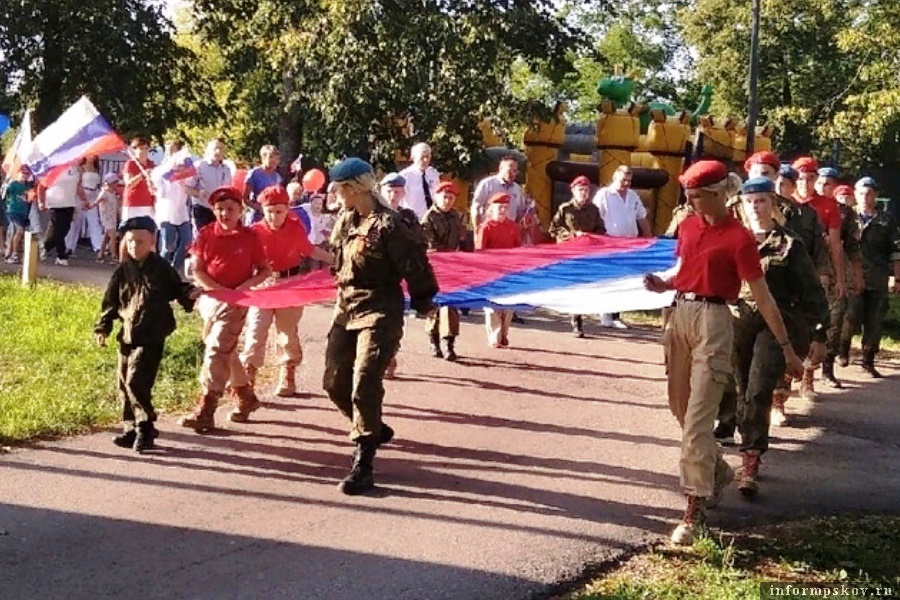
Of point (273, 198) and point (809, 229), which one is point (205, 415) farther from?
point (809, 229)

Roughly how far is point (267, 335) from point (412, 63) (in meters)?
12.6

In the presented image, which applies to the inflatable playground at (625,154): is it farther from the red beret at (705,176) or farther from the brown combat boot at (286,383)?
the red beret at (705,176)

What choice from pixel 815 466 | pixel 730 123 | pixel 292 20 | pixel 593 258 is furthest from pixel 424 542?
pixel 730 123

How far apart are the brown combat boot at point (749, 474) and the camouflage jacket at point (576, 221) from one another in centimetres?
572

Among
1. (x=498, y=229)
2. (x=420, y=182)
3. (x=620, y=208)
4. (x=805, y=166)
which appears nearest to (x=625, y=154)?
(x=620, y=208)

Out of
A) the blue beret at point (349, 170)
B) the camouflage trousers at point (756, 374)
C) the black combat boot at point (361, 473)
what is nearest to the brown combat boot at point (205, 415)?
the black combat boot at point (361, 473)

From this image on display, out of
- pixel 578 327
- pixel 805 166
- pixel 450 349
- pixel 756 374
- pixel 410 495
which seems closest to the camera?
pixel 410 495

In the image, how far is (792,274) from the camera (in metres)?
7.77

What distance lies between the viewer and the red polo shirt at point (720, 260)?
6527mm

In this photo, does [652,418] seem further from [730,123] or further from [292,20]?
[730,123]

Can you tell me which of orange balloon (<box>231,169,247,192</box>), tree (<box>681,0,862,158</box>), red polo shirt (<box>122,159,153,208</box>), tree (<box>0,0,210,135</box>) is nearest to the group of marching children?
orange balloon (<box>231,169,247,192</box>)

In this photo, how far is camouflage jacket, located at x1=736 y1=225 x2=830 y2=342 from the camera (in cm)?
775

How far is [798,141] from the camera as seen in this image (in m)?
50.8

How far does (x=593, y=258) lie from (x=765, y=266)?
8.90ft
